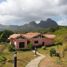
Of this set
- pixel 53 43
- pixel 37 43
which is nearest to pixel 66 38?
pixel 53 43

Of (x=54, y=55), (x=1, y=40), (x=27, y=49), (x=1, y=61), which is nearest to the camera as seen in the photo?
(x=1, y=61)

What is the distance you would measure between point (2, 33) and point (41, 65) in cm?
5336

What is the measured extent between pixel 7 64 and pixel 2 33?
52.0 meters

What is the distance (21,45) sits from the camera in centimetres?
6328

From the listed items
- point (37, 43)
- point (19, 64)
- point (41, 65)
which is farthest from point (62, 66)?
point (37, 43)

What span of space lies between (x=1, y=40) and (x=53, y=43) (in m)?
23.2

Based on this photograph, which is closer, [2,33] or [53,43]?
[53,43]

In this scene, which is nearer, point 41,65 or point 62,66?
point 62,66

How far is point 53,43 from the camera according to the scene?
67.2 metres

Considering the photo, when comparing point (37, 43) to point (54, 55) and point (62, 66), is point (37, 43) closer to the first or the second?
point (54, 55)

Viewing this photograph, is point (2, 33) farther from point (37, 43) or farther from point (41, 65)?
point (41, 65)

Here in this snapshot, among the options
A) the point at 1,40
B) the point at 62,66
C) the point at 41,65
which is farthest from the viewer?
the point at 1,40

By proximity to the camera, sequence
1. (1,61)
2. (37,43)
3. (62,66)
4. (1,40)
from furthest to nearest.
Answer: (1,40), (37,43), (1,61), (62,66)

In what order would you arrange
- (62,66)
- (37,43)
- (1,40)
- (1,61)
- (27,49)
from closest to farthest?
(62,66), (1,61), (27,49), (37,43), (1,40)
